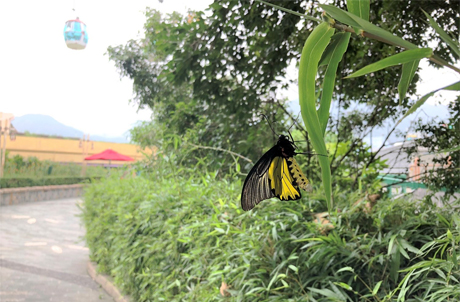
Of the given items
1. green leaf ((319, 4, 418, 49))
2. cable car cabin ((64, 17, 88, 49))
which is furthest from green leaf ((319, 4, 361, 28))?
cable car cabin ((64, 17, 88, 49))

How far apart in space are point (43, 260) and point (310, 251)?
400cm

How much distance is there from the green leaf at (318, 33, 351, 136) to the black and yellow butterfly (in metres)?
0.13

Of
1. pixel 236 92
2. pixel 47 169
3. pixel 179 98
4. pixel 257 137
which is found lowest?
pixel 47 169

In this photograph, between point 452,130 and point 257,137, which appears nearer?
point 452,130

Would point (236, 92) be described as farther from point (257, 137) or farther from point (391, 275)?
point (391, 275)

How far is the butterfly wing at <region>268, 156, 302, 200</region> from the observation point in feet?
1.60

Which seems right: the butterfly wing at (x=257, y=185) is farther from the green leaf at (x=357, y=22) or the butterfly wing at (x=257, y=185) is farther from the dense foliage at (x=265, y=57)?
the dense foliage at (x=265, y=57)

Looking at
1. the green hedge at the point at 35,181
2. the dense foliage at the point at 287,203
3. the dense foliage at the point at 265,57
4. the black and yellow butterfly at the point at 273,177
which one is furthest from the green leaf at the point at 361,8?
the green hedge at the point at 35,181

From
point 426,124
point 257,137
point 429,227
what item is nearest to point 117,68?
point 257,137

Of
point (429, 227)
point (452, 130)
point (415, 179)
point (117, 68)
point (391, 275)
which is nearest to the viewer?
point (391, 275)

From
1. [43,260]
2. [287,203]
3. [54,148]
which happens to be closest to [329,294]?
[287,203]

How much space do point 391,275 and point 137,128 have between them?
20.8 ft

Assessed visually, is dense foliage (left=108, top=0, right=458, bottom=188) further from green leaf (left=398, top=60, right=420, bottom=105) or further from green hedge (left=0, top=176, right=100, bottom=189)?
green hedge (left=0, top=176, right=100, bottom=189)

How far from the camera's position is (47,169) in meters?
12.0
